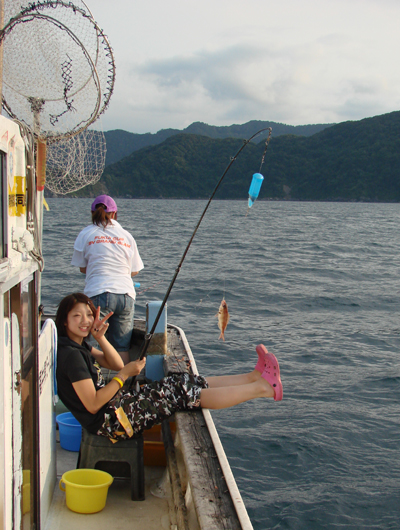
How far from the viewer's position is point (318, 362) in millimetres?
8891

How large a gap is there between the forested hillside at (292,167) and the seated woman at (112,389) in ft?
92.2

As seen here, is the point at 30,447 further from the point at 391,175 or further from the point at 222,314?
the point at 391,175

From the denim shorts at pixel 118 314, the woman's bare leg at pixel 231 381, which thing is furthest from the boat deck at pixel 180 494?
the denim shorts at pixel 118 314

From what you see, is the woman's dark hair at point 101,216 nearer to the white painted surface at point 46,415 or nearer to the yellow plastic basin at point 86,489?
the white painted surface at point 46,415

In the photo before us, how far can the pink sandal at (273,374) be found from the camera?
336 centimetres

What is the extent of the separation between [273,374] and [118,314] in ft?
5.34

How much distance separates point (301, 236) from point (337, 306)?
21.7m

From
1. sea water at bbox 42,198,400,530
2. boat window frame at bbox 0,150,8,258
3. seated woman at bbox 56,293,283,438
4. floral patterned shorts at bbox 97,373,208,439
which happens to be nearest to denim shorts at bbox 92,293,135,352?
seated woman at bbox 56,293,283,438

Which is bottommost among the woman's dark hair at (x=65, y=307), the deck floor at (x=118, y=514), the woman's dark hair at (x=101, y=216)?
the deck floor at (x=118, y=514)

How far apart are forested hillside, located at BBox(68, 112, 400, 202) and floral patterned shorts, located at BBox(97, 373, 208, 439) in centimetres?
2818

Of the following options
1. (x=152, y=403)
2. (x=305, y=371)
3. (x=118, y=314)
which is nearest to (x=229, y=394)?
(x=152, y=403)

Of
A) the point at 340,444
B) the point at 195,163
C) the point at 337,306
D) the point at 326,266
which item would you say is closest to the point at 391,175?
the point at 195,163

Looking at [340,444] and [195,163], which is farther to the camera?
[195,163]

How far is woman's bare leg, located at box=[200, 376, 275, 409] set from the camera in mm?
3299
